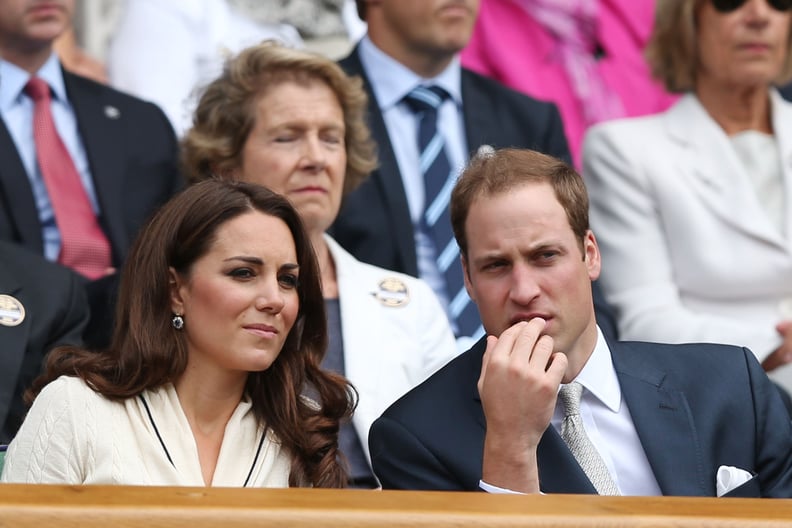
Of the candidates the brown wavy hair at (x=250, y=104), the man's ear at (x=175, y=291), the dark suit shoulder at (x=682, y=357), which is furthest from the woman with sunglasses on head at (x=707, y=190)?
the man's ear at (x=175, y=291)

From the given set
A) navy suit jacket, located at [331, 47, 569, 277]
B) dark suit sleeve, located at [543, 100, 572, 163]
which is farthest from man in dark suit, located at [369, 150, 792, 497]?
dark suit sleeve, located at [543, 100, 572, 163]

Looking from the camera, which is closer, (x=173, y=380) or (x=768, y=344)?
(x=173, y=380)

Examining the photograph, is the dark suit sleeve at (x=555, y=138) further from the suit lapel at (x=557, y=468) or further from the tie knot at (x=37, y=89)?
the suit lapel at (x=557, y=468)

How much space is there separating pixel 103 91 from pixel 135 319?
1746mm

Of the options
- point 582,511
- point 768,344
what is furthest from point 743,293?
point 582,511

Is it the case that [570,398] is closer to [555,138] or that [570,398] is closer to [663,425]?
[663,425]

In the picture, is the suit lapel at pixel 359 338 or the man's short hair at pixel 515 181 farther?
the suit lapel at pixel 359 338

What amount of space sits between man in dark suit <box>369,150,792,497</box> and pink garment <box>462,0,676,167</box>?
2405 mm

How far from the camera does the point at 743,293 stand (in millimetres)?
4367

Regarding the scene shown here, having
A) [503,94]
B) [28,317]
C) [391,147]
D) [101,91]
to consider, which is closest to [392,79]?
[391,147]

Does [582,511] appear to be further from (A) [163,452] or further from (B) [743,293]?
(B) [743,293]

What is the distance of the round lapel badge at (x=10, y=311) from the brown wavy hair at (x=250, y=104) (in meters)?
0.82

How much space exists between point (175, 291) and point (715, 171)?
208 cm

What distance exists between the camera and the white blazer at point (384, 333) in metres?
3.64
